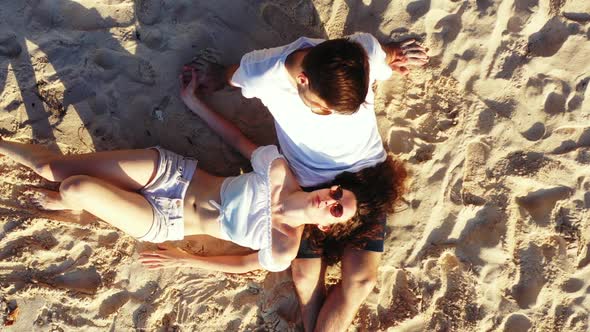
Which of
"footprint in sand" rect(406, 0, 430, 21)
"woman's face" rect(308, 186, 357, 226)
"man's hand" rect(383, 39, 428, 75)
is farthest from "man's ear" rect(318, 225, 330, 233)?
"footprint in sand" rect(406, 0, 430, 21)

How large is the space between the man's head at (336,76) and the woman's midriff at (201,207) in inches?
43.9

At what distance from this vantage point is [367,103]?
306 cm

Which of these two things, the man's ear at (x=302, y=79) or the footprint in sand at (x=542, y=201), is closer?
the man's ear at (x=302, y=79)

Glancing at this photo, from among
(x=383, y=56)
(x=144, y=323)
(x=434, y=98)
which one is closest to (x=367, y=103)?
(x=383, y=56)

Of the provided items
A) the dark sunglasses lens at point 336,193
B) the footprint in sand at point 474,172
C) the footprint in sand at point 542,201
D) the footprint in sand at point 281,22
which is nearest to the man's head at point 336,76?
the dark sunglasses lens at point 336,193

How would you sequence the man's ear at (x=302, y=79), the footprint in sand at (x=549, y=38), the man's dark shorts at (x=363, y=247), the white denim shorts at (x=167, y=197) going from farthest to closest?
the footprint in sand at (x=549, y=38) → the man's dark shorts at (x=363, y=247) → the white denim shorts at (x=167, y=197) → the man's ear at (x=302, y=79)

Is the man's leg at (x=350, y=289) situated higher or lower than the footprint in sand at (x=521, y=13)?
lower

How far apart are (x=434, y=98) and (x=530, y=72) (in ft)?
2.34

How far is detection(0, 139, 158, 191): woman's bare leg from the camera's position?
10.5 feet

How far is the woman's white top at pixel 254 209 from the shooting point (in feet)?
10.4

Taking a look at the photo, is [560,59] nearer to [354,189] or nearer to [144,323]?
[354,189]

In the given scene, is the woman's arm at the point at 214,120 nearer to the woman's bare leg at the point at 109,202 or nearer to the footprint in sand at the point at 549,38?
the woman's bare leg at the point at 109,202

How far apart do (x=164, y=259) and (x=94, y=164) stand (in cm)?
86

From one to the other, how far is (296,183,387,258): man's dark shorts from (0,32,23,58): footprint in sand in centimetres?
249
